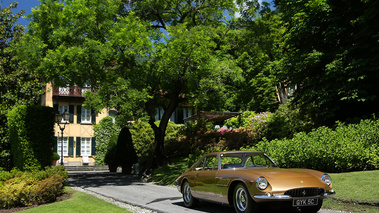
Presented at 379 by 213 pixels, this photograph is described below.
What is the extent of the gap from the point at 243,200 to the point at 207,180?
4.96 feet

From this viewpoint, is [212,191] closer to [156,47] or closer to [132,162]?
[156,47]

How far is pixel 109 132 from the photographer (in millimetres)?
41531

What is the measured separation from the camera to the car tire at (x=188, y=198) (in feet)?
32.2

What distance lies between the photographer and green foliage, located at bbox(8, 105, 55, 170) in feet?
48.8

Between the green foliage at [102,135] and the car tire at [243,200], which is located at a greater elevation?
the green foliage at [102,135]

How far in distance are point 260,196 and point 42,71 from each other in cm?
1395

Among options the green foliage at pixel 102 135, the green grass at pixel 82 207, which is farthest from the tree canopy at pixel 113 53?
the green foliage at pixel 102 135

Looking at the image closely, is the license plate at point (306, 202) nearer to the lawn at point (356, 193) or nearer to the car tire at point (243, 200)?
the car tire at point (243, 200)

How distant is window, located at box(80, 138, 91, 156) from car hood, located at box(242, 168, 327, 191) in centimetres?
3690

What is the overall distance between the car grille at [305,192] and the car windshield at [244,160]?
178 cm

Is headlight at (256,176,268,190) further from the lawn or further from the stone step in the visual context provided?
the stone step

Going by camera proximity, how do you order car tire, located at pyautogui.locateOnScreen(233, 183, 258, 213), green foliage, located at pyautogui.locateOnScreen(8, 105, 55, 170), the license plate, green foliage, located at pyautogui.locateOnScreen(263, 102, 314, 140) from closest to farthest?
the license plate < car tire, located at pyautogui.locateOnScreen(233, 183, 258, 213) < green foliage, located at pyautogui.locateOnScreen(8, 105, 55, 170) < green foliage, located at pyautogui.locateOnScreen(263, 102, 314, 140)

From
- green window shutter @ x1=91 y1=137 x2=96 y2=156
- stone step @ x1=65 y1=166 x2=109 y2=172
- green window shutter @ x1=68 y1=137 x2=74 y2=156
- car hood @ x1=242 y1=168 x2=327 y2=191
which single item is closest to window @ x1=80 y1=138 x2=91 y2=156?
green window shutter @ x1=91 y1=137 x2=96 y2=156

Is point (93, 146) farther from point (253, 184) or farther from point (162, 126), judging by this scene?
point (253, 184)
